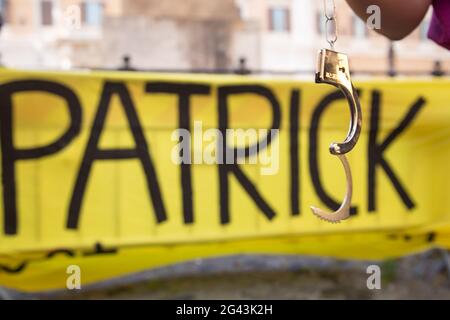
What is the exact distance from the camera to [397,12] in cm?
99

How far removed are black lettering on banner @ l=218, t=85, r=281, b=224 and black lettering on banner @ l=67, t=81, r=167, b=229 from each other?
0.37 meters

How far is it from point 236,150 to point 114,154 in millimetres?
711

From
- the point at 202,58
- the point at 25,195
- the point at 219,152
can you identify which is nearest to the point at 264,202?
the point at 219,152

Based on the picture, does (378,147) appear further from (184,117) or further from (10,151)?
(10,151)

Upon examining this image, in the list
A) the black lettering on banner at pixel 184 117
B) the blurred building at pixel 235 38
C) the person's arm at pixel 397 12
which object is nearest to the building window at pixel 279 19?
the blurred building at pixel 235 38

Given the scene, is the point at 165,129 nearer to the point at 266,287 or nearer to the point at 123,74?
the point at 123,74

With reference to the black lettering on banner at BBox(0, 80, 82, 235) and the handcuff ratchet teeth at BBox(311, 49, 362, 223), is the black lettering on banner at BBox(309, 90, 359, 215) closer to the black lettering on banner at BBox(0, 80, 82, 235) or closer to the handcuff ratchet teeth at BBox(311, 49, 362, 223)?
the black lettering on banner at BBox(0, 80, 82, 235)

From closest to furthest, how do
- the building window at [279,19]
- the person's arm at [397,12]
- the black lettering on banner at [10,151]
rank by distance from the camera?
the person's arm at [397,12]
the black lettering on banner at [10,151]
the building window at [279,19]

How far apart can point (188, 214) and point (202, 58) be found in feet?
18.4

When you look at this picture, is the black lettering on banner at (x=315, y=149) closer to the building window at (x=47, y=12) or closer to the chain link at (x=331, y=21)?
the chain link at (x=331, y=21)

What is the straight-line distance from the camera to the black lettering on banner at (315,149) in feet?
10.1

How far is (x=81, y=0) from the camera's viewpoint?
27297 millimetres

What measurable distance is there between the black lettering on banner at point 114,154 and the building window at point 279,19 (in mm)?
25283

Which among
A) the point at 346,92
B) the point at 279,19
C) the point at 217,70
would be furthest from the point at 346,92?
the point at 279,19
